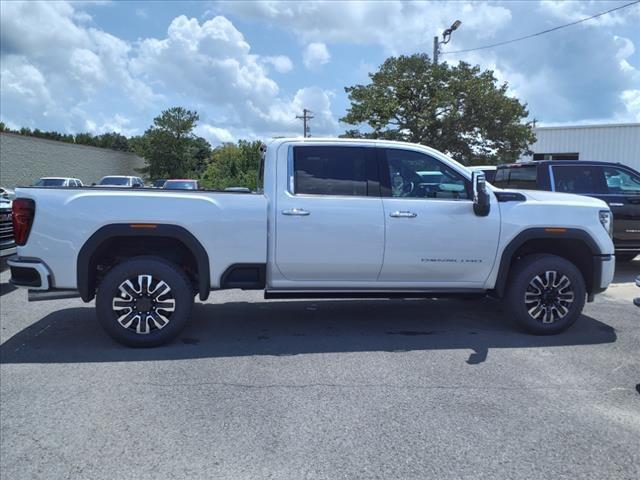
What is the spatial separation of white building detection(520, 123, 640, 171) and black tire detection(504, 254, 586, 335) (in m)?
20.3

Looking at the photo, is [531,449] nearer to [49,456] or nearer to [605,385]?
[605,385]

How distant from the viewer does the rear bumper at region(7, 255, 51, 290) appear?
5.14m

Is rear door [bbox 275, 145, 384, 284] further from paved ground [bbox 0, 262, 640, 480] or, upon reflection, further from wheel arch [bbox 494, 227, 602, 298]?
wheel arch [bbox 494, 227, 602, 298]

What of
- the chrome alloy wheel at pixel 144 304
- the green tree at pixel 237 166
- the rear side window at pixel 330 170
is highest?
the green tree at pixel 237 166

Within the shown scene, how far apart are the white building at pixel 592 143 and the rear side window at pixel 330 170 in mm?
21292

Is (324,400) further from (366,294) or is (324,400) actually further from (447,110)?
(447,110)

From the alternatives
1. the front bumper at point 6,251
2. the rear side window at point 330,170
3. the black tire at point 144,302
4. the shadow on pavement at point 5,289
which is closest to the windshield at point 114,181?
the shadow on pavement at point 5,289

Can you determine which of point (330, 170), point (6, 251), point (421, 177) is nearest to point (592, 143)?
point (421, 177)

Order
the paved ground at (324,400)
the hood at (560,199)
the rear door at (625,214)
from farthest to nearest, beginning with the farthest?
the rear door at (625,214) < the hood at (560,199) < the paved ground at (324,400)

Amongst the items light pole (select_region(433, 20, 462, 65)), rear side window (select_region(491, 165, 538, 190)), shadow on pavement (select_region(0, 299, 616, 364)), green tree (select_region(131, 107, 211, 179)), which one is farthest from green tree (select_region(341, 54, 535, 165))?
green tree (select_region(131, 107, 211, 179))

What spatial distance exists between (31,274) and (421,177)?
3941 mm

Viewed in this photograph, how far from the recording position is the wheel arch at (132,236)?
17.0 feet

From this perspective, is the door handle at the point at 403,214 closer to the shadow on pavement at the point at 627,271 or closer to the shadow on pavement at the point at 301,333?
the shadow on pavement at the point at 301,333

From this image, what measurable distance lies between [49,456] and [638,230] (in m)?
9.25
